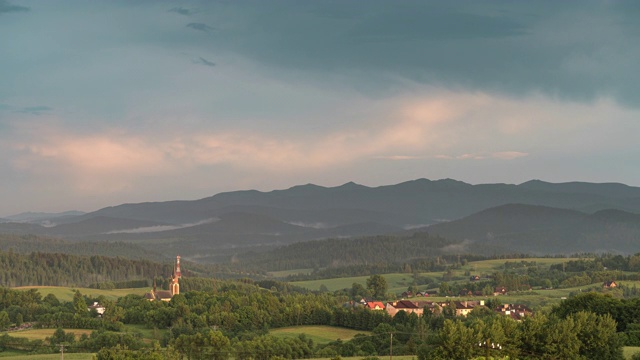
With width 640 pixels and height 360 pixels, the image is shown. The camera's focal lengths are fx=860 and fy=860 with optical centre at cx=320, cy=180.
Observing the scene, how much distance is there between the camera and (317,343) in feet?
437

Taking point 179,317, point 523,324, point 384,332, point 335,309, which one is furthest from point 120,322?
point 523,324

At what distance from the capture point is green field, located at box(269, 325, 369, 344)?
139 metres

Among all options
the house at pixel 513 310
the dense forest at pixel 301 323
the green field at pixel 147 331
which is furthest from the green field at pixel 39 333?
the house at pixel 513 310

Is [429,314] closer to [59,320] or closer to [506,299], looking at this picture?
[506,299]

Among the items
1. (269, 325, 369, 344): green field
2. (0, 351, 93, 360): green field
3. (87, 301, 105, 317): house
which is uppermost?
(87, 301, 105, 317): house

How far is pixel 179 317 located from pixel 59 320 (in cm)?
2167

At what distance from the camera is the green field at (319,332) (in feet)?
456

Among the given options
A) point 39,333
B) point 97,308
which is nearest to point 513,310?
point 97,308

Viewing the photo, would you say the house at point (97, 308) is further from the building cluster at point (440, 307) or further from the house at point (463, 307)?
the house at point (463, 307)

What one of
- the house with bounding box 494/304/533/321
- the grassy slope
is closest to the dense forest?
the grassy slope

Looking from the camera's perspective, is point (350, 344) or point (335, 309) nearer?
point (350, 344)

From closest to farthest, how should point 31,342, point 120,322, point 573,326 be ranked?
point 573,326 → point 31,342 → point 120,322

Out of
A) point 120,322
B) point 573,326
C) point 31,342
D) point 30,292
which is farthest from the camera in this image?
point 30,292

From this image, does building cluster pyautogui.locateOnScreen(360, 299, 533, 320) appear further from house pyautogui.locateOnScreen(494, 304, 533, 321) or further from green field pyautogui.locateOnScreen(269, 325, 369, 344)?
green field pyautogui.locateOnScreen(269, 325, 369, 344)
